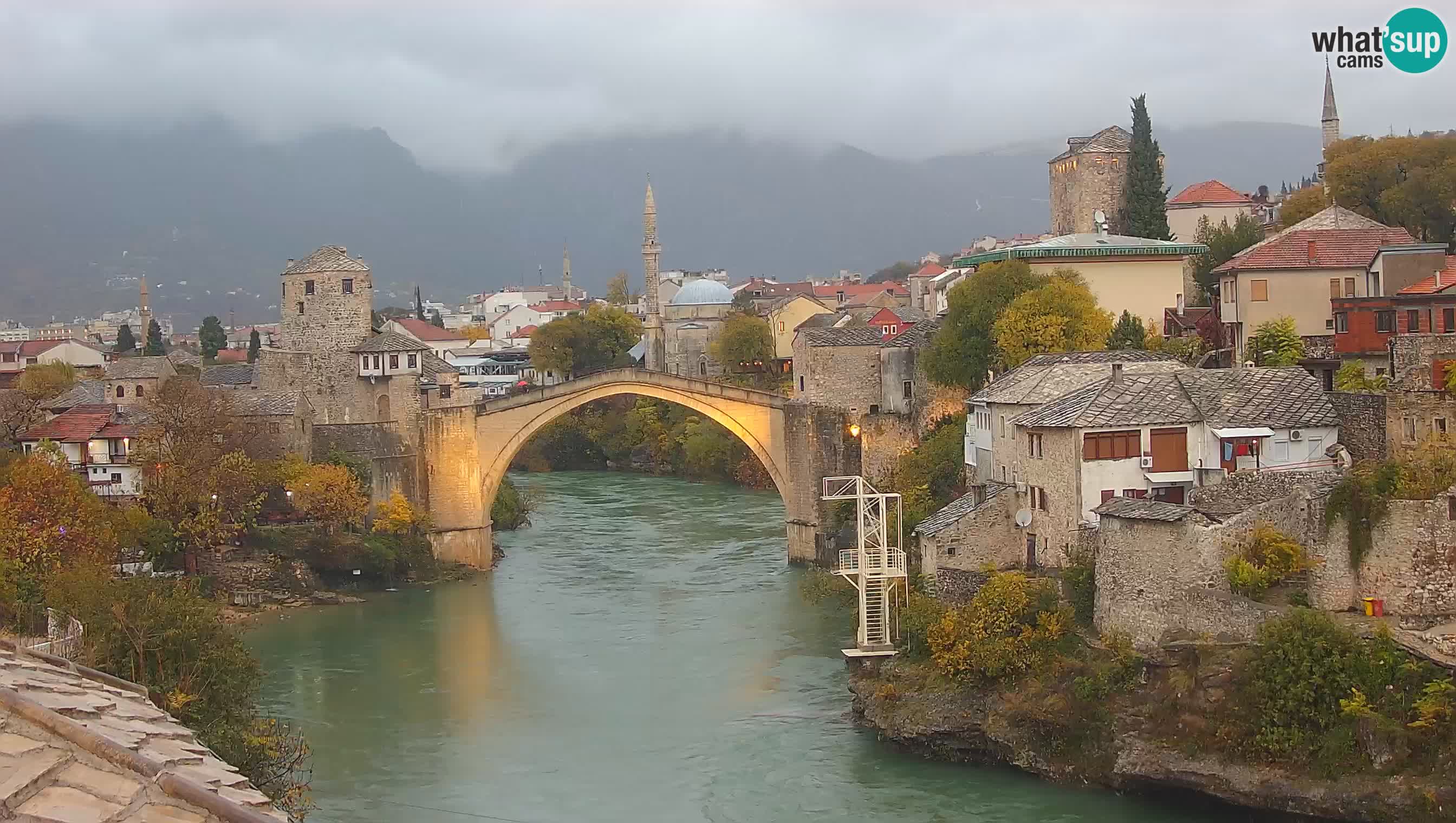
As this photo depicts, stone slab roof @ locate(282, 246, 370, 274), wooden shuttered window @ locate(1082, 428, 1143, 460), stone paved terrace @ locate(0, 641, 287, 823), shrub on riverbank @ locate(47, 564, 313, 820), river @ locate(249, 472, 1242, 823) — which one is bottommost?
river @ locate(249, 472, 1242, 823)

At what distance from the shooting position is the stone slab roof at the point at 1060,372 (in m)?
30.3

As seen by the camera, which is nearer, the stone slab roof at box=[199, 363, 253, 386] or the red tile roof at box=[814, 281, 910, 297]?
the stone slab roof at box=[199, 363, 253, 386]

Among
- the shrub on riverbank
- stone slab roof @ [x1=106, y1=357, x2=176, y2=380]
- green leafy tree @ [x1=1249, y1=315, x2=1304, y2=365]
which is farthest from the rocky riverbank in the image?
stone slab roof @ [x1=106, y1=357, x2=176, y2=380]

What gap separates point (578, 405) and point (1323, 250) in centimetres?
2078

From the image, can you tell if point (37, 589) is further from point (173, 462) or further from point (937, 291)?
point (937, 291)

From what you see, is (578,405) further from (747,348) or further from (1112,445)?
(747,348)

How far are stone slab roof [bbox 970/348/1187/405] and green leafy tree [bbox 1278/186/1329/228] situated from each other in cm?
1395

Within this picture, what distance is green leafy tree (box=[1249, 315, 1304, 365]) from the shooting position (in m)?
31.8

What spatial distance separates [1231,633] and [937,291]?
4730cm

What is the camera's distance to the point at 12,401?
1912 inches

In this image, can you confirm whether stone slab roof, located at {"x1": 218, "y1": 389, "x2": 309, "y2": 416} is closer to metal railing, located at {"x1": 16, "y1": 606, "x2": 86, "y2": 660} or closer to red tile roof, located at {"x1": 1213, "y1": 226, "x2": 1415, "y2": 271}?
metal railing, located at {"x1": 16, "y1": 606, "x2": 86, "y2": 660}

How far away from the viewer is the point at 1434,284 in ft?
97.1

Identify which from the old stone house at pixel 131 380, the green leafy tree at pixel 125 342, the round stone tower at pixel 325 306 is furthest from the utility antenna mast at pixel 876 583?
the green leafy tree at pixel 125 342

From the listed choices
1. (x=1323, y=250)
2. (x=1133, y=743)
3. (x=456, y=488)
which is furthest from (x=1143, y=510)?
(x=456, y=488)
